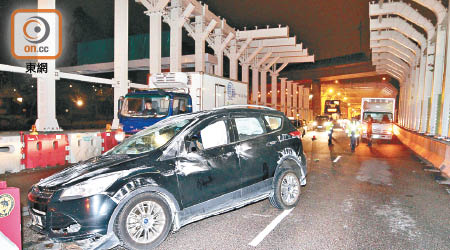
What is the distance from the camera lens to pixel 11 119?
1334 inches

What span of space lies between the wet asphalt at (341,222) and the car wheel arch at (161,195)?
43 cm

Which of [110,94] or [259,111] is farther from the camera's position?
[110,94]

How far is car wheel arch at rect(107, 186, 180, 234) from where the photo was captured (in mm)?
3971

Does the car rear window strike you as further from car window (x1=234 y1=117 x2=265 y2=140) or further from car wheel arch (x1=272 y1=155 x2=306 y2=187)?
car wheel arch (x1=272 y1=155 x2=306 y2=187)

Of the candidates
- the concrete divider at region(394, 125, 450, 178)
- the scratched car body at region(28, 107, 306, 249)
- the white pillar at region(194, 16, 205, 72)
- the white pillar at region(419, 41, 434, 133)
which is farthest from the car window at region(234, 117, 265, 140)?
the white pillar at region(419, 41, 434, 133)

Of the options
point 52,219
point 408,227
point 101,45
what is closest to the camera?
point 52,219

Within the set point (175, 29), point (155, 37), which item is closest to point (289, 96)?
point (175, 29)

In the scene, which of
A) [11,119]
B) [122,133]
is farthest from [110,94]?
[122,133]

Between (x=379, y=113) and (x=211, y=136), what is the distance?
22.2 metres

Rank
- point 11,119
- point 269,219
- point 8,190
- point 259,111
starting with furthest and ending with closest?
point 11,119
point 259,111
point 269,219
point 8,190

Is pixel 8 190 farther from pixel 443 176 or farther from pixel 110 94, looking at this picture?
pixel 110 94

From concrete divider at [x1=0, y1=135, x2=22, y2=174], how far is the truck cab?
134 inches

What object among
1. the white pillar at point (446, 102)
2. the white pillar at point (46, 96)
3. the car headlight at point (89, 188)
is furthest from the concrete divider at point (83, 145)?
the white pillar at point (446, 102)

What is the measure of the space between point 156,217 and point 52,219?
123cm
